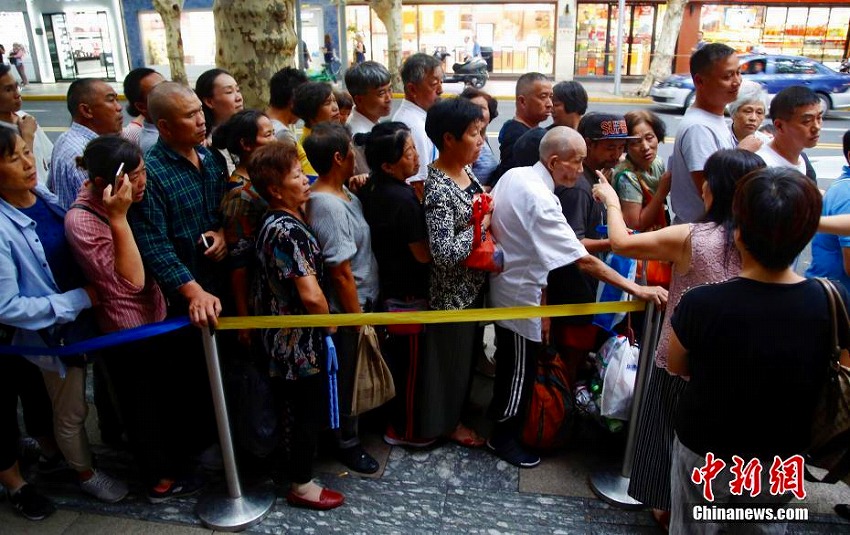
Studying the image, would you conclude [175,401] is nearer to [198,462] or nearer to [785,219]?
[198,462]

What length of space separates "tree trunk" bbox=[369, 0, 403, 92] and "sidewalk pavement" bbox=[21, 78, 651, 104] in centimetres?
143

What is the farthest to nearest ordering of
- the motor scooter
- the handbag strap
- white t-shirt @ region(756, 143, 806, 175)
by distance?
the motor scooter → white t-shirt @ region(756, 143, 806, 175) → the handbag strap

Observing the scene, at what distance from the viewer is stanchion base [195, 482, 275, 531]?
2893 millimetres

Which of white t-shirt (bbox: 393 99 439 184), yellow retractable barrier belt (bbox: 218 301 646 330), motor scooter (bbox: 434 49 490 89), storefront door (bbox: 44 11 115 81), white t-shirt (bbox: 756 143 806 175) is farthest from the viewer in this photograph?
storefront door (bbox: 44 11 115 81)

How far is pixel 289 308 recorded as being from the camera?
286cm

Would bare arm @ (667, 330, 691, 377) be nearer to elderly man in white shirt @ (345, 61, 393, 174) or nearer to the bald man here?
the bald man

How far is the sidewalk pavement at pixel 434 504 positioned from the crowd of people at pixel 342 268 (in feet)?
0.27

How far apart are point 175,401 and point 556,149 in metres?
2.16

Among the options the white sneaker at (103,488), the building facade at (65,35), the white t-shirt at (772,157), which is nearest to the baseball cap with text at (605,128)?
the white t-shirt at (772,157)

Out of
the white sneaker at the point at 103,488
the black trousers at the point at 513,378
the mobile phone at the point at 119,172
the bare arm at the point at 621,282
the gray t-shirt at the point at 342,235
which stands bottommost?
the white sneaker at the point at 103,488

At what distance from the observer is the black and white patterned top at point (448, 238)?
3002mm

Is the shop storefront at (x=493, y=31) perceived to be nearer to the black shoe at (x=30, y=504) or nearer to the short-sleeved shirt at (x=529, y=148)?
the short-sleeved shirt at (x=529, y=148)

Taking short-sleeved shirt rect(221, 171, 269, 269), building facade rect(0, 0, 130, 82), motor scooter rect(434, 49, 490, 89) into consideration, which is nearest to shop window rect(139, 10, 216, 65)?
building facade rect(0, 0, 130, 82)

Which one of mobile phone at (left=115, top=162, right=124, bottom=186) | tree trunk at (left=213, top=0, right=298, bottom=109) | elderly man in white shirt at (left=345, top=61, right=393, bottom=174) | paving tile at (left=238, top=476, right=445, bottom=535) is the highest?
tree trunk at (left=213, top=0, right=298, bottom=109)
